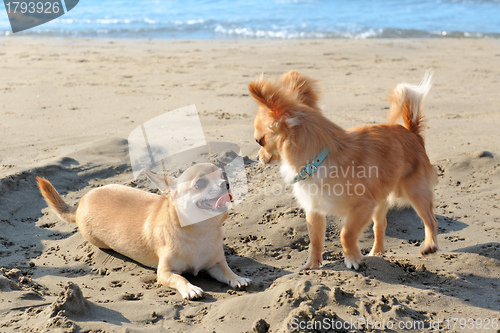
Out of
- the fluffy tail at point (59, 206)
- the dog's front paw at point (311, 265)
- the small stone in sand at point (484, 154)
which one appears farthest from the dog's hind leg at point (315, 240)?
the small stone in sand at point (484, 154)

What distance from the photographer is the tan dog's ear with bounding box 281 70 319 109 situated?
3945 mm

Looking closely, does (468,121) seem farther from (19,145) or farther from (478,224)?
(19,145)

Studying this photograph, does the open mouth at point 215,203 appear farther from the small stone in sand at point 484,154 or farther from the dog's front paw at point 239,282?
the small stone in sand at point 484,154

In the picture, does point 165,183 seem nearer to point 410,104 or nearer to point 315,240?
point 315,240

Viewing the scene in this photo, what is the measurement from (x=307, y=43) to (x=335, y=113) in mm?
7098

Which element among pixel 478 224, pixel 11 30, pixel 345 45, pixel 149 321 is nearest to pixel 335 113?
pixel 478 224

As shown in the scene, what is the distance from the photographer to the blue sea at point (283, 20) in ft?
54.4

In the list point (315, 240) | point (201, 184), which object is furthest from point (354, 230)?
point (201, 184)

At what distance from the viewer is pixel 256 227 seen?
15.7 ft

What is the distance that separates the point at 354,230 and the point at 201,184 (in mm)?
1215

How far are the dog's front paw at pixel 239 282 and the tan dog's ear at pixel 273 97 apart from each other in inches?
48.2

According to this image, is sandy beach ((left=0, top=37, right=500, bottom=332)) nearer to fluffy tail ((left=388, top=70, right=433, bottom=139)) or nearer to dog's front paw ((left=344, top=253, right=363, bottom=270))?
dog's front paw ((left=344, top=253, right=363, bottom=270))

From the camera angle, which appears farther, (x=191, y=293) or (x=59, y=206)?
(x=59, y=206)

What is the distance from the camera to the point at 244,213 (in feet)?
16.4
